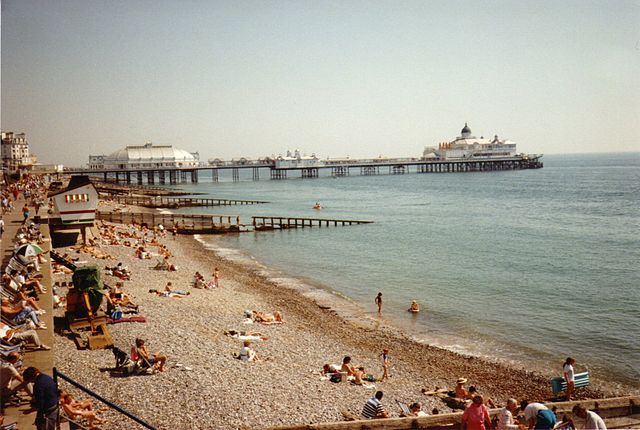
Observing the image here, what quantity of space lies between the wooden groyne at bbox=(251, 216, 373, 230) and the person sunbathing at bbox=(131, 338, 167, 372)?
32.0 metres

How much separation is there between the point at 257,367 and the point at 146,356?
8.67 ft

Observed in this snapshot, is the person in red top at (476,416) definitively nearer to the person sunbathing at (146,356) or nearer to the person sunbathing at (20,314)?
the person sunbathing at (146,356)

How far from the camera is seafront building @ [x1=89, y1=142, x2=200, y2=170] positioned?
362 feet

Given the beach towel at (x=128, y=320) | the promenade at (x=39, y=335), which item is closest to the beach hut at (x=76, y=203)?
the promenade at (x=39, y=335)

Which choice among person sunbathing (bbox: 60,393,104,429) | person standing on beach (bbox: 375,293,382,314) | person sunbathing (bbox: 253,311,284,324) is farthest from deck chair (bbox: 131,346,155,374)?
person standing on beach (bbox: 375,293,382,314)

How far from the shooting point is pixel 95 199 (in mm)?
25828

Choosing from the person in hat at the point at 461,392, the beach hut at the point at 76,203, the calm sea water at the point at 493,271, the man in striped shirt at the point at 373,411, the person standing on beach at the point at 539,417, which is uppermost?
Result: the beach hut at the point at 76,203

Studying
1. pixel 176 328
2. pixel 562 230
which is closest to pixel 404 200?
pixel 562 230

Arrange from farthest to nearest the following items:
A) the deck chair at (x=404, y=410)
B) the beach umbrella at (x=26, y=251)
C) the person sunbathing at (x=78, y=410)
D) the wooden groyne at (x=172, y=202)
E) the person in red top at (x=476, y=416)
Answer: the wooden groyne at (x=172, y=202)
the beach umbrella at (x=26, y=251)
the deck chair at (x=404, y=410)
the person sunbathing at (x=78, y=410)
the person in red top at (x=476, y=416)

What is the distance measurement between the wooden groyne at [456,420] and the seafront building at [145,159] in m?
106

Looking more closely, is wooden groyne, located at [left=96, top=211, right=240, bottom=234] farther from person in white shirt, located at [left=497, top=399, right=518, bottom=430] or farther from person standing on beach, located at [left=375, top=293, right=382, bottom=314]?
person in white shirt, located at [left=497, top=399, right=518, bottom=430]

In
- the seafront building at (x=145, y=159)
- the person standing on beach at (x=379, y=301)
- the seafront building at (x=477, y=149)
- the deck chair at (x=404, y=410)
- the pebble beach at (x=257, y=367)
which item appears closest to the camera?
the pebble beach at (x=257, y=367)

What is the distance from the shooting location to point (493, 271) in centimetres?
2750

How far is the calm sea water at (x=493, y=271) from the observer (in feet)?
55.2
